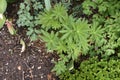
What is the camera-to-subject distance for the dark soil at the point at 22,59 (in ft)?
10.3

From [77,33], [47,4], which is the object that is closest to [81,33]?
[77,33]

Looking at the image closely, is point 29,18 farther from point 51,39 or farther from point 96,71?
point 96,71

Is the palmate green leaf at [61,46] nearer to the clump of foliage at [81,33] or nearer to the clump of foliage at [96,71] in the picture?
the clump of foliage at [81,33]

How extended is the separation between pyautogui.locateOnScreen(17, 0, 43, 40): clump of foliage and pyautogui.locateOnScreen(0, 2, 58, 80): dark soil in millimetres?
96

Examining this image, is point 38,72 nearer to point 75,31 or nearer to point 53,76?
point 53,76

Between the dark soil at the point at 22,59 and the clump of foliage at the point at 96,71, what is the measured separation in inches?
8.6

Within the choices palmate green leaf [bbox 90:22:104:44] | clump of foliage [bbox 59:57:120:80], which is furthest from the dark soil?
palmate green leaf [bbox 90:22:104:44]

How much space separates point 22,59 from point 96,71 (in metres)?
0.67

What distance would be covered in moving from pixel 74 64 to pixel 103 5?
55 cm

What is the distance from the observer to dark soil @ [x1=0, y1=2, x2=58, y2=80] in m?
3.15

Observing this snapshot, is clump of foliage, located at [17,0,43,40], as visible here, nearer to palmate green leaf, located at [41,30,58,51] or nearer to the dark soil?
the dark soil

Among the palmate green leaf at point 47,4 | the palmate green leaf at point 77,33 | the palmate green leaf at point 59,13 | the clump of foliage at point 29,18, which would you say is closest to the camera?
the palmate green leaf at point 77,33

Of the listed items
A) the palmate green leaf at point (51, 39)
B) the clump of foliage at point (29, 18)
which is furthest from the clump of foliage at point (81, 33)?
the clump of foliage at point (29, 18)

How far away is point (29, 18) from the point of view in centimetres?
322
